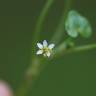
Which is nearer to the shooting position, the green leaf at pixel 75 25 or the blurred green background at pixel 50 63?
the green leaf at pixel 75 25

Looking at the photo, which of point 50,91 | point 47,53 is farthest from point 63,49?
point 50,91

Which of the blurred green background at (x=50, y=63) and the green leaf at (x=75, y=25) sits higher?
the blurred green background at (x=50, y=63)

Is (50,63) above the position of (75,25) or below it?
above

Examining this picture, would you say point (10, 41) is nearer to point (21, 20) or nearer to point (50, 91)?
point (21, 20)

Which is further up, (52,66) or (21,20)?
(21,20)

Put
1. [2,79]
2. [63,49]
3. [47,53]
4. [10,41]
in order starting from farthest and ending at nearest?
1. [10,41]
2. [2,79]
3. [63,49]
4. [47,53]
